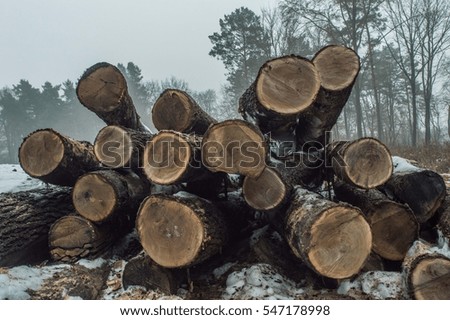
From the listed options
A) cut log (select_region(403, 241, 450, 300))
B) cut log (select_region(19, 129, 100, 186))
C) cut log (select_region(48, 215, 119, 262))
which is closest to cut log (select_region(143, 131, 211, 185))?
cut log (select_region(48, 215, 119, 262))

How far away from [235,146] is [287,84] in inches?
31.3

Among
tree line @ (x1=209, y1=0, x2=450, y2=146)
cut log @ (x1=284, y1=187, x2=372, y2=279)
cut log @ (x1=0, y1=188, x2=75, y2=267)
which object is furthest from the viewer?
tree line @ (x1=209, y1=0, x2=450, y2=146)

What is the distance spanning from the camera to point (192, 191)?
329 centimetres

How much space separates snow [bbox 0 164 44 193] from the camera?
12.3 ft

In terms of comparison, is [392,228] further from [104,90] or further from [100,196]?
[104,90]

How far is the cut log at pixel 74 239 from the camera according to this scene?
10.1 ft

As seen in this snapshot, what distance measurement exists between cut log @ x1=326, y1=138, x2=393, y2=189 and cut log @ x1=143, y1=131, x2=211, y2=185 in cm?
135

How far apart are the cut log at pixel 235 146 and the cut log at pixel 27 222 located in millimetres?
1988

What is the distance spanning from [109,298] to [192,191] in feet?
4.03

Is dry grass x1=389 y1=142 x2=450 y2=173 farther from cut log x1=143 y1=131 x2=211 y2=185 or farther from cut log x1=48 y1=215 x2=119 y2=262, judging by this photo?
cut log x1=48 y1=215 x2=119 y2=262

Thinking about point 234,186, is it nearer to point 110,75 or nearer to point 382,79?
point 110,75

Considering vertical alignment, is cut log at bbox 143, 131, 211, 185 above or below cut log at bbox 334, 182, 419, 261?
above

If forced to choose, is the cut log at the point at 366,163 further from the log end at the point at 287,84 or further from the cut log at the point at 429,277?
the cut log at the point at 429,277

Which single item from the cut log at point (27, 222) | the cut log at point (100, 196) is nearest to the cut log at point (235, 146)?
the cut log at point (100, 196)
